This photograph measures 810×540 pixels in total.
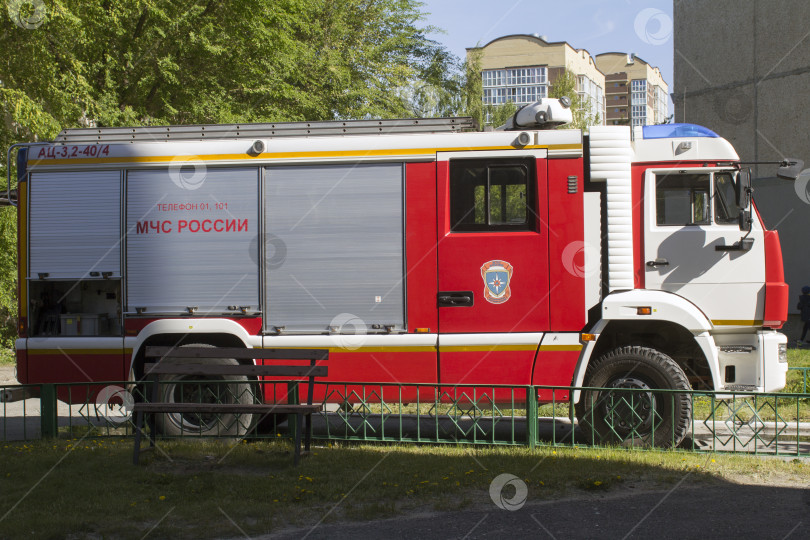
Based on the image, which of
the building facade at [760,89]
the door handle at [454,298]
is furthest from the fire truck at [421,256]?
the building facade at [760,89]

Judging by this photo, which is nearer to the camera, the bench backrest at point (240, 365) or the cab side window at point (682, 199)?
the bench backrest at point (240, 365)

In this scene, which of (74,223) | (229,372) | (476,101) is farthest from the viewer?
(476,101)

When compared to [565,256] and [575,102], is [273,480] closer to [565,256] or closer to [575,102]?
[565,256]

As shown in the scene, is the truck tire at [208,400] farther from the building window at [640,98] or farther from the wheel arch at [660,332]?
the building window at [640,98]

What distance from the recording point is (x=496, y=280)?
791 cm

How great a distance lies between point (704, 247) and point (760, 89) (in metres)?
19.3

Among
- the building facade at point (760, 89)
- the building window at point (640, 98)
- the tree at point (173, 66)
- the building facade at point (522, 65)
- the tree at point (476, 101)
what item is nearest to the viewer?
the tree at point (173, 66)

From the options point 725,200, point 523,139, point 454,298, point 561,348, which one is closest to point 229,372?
point 454,298

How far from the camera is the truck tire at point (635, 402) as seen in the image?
7.52 m

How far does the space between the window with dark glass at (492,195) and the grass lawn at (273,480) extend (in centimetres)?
220

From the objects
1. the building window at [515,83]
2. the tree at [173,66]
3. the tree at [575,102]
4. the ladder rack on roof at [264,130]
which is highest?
the building window at [515,83]

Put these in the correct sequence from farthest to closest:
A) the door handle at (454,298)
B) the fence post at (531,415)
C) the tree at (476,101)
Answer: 1. the tree at (476,101)
2. the door handle at (454,298)
3. the fence post at (531,415)

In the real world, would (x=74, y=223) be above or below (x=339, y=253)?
above

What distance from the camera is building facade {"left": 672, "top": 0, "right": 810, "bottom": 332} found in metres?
22.1
